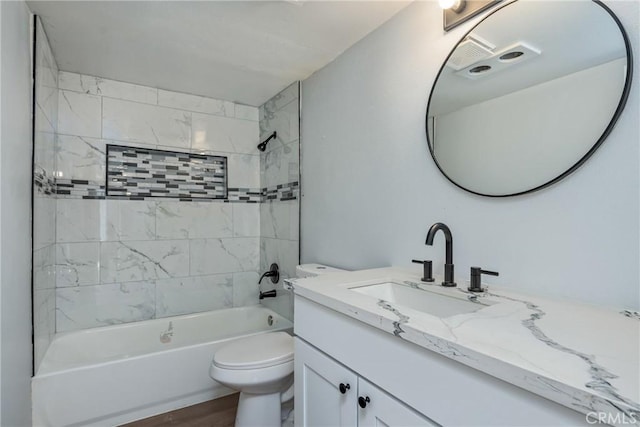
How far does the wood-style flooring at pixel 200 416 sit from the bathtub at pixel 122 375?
41 mm

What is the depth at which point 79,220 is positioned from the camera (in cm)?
242

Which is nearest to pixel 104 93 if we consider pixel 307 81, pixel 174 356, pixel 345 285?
pixel 307 81

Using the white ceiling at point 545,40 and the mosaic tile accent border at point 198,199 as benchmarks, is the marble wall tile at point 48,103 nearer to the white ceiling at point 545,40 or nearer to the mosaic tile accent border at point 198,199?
the mosaic tile accent border at point 198,199

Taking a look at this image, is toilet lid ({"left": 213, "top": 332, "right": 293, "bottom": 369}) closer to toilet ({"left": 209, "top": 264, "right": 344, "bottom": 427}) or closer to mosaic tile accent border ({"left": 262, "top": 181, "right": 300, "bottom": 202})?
toilet ({"left": 209, "top": 264, "right": 344, "bottom": 427})

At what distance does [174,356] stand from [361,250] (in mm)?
1360

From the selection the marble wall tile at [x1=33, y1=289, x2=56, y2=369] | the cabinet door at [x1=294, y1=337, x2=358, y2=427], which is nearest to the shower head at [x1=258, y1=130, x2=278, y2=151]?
the marble wall tile at [x1=33, y1=289, x2=56, y2=369]

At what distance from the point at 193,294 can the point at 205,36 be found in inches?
79.0

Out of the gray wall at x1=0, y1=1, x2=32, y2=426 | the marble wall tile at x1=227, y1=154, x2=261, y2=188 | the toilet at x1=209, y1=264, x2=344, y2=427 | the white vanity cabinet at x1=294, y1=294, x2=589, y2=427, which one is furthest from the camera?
the marble wall tile at x1=227, y1=154, x2=261, y2=188

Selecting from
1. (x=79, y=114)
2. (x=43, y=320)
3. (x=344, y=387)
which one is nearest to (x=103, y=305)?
(x=43, y=320)

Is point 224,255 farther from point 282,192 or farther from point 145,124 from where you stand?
point 145,124

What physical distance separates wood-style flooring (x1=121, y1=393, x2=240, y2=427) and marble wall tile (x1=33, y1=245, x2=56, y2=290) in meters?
0.97

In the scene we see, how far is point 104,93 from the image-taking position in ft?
8.23

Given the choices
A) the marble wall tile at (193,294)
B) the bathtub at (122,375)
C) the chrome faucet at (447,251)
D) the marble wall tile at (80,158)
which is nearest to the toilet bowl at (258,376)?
the bathtub at (122,375)

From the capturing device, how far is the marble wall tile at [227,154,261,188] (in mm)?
3027
